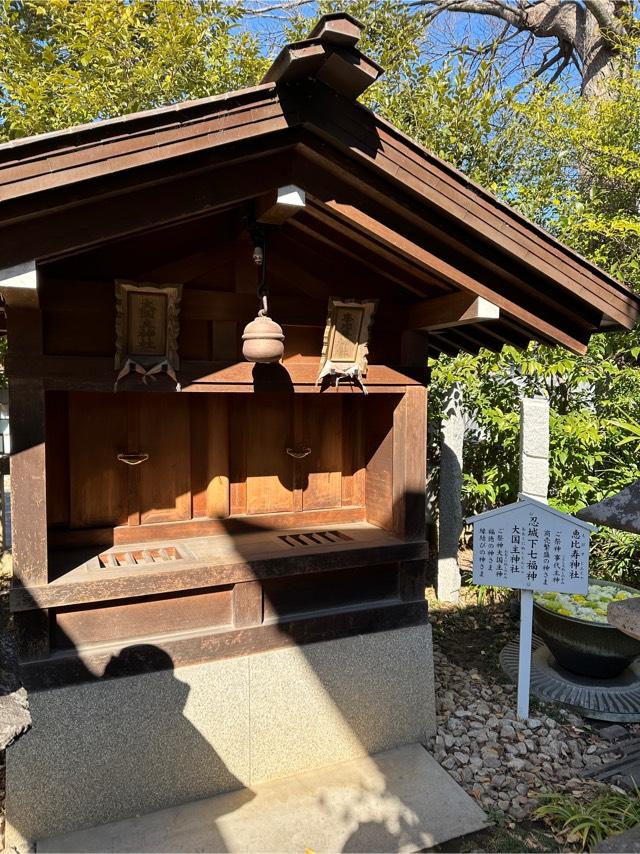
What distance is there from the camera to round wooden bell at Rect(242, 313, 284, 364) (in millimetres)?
3066

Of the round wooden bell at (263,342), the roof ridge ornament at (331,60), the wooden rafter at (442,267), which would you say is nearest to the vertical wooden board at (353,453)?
the wooden rafter at (442,267)

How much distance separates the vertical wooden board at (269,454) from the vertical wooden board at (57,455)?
128 cm

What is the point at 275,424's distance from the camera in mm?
4352

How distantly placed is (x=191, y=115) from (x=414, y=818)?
405cm

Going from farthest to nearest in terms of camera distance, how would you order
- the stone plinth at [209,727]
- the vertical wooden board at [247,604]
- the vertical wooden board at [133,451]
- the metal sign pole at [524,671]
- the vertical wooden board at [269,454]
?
1. the metal sign pole at [524,671]
2. the vertical wooden board at [269,454]
3. the vertical wooden board at [133,451]
4. the vertical wooden board at [247,604]
5. the stone plinth at [209,727]

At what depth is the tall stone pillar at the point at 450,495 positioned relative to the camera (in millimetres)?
6812

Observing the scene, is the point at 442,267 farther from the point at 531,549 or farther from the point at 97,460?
the point at 97,460

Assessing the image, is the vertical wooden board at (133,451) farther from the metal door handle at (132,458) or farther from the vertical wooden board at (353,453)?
the vertical wooden board at (353,453)

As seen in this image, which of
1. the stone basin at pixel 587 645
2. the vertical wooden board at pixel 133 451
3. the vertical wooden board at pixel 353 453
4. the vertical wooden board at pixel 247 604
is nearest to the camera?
the vertical wooden board at pixel 247 604

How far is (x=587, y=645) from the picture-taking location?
4.82 metres

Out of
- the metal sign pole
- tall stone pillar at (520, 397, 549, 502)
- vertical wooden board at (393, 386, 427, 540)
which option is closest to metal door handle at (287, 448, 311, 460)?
vertical wooden board at (393, 386, 427, 540)

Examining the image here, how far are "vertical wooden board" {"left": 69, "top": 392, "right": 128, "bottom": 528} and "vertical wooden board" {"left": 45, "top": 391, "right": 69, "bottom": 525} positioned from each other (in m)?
0.05

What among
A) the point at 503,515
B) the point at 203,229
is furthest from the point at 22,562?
the point at 503,515

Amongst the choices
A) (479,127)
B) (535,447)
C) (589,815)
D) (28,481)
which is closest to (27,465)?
(28,481)
